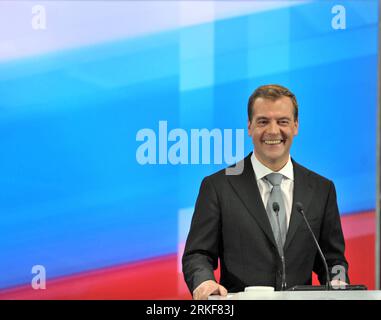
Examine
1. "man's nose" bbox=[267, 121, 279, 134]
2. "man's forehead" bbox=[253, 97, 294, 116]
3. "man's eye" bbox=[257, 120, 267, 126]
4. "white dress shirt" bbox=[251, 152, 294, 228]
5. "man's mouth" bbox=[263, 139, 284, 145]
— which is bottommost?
"white dress shirt" bbox=[251, 152, 294, 228]

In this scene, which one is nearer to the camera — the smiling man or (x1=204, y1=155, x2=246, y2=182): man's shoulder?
the smiling man

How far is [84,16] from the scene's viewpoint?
4.28m

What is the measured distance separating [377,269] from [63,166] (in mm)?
2008

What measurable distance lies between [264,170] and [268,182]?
0.06m

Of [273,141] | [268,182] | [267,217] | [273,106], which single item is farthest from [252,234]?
[273,106]

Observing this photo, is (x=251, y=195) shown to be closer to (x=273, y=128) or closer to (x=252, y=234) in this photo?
(x=252, y=234)

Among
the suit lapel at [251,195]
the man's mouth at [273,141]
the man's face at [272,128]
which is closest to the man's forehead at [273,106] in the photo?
the man's face at [272,128]

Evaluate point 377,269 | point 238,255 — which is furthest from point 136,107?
point 377,269

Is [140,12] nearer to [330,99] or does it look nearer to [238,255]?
[330,99]

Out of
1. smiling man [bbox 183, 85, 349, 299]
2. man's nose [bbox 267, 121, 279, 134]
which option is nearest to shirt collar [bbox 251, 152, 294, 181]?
smiling man [bbox 183, 85, 349, 299]

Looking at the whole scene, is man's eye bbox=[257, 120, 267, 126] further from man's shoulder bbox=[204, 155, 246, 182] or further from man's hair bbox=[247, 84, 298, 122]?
man's shoulder bbox=[204, 155, 246, 182]

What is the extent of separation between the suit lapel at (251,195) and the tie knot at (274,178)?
7 centimetres

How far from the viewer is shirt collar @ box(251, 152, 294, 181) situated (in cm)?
321
